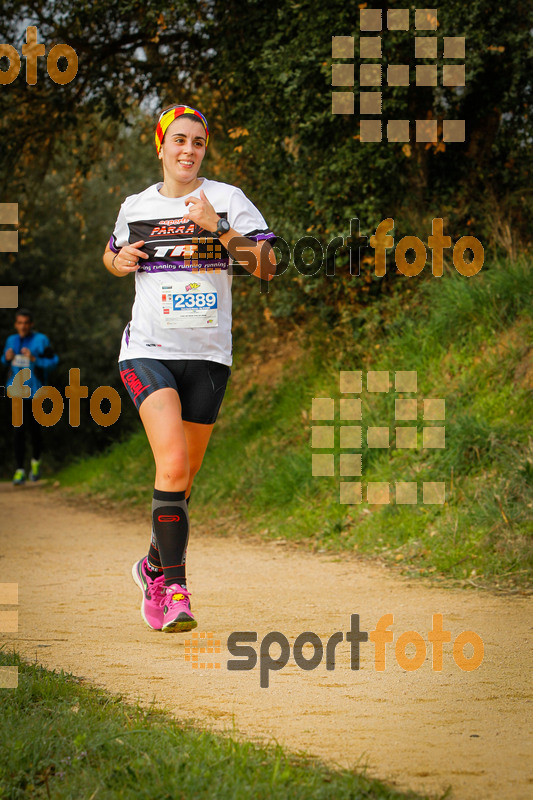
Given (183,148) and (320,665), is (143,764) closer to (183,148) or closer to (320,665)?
(320,665)

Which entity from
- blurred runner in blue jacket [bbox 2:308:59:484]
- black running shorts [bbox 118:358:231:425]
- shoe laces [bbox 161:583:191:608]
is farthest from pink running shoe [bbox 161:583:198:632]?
blurred runner in blue jacket [bbox 2:308:59:484]

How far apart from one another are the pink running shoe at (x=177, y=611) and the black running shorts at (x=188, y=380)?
0.84 meters

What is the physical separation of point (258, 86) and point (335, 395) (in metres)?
3.53

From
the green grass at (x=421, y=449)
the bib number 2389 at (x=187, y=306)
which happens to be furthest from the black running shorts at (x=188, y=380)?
the green grass at (x=421, y=449)

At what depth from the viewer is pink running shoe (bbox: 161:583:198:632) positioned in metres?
4.21

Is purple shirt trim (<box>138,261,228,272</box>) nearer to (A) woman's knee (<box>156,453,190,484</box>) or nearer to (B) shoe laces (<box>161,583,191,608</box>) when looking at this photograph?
(A) woman's knee (<box>156,453,190,484</box>)

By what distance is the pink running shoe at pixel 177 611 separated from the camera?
4.21 m

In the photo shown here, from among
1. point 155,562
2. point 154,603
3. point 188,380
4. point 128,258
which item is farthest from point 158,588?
point 128,258

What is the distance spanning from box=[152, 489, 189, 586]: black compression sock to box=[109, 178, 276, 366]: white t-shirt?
69 cm

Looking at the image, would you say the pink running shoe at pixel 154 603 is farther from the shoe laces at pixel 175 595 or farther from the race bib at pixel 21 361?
the race bib at pixel 21 361

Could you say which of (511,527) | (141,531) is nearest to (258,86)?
(141,531)

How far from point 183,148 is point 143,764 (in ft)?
9.75

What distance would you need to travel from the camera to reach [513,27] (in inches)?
364

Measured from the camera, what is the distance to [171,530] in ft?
14.6
